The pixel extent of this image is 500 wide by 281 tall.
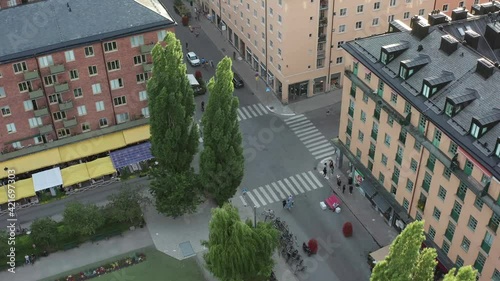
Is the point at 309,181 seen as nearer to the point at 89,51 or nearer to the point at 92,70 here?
the point at 92,70

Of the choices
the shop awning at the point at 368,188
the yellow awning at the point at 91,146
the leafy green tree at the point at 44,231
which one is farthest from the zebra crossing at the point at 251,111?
the leafy green tree at the point at 44,231

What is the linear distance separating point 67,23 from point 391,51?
125 ft

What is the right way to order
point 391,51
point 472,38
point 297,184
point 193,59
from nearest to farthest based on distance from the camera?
point 472,38 → point 391,51 → point 297,184 → point 193,59

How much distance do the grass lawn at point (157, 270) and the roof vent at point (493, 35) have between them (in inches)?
1599

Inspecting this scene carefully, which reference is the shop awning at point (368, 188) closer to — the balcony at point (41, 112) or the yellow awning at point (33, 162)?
the yellow awning at point (33, 162)

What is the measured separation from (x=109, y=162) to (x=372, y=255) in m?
35.3

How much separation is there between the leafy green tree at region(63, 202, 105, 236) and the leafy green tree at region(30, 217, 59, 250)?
145 cm

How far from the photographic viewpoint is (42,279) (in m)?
63.6

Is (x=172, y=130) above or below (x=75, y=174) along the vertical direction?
above

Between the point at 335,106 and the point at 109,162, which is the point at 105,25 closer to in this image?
the point at 109,162

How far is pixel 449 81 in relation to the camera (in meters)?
Answer: 56.6

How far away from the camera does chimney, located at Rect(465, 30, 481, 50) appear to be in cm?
6000

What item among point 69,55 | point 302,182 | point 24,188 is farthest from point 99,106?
point 302,182

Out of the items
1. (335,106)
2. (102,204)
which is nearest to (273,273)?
(102,204)
